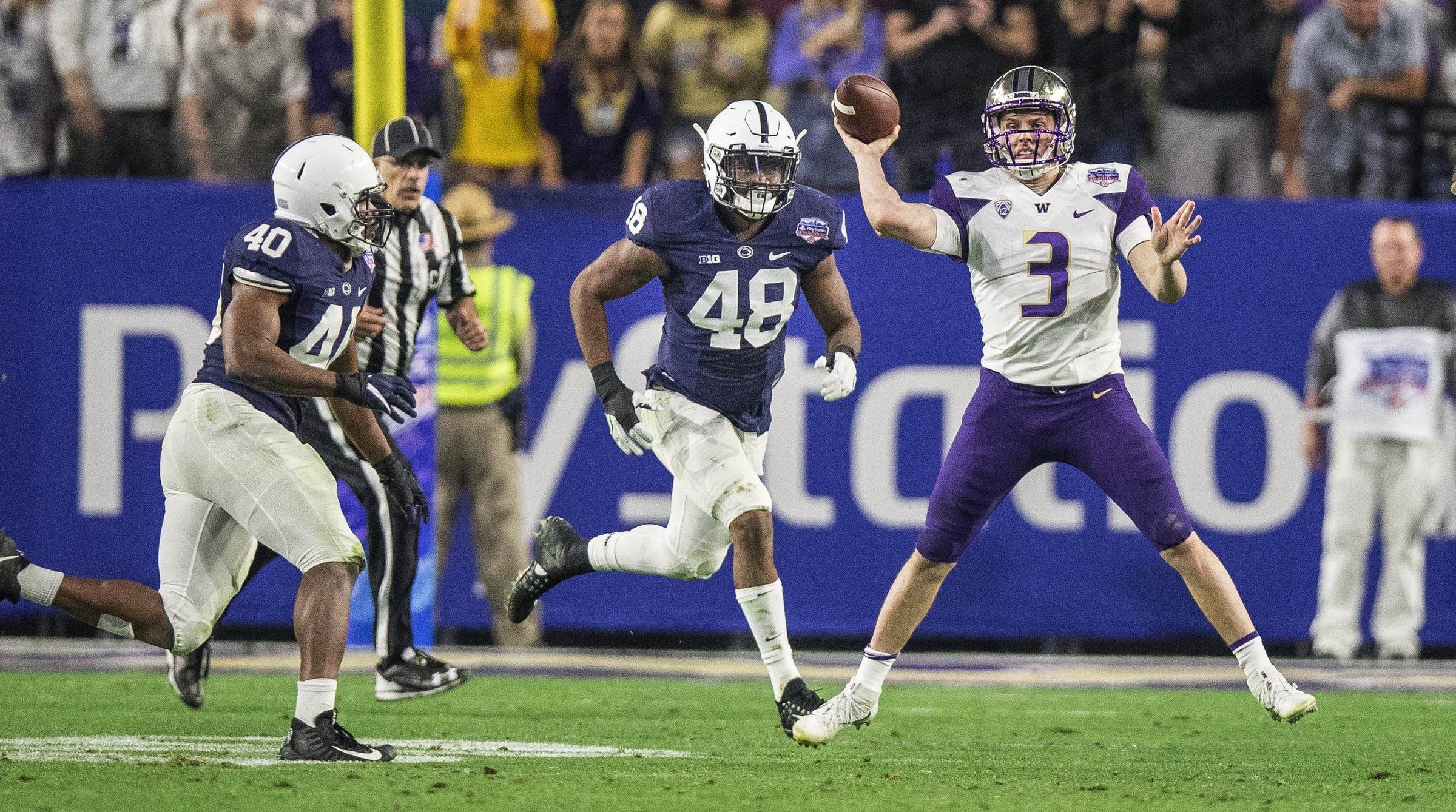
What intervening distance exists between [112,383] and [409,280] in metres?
2.11

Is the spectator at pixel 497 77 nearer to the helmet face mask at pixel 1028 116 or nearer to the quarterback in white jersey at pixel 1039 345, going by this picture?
the quarterback in white jersey at pixel 1039 345

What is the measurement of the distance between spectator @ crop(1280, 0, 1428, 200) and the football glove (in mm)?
3861

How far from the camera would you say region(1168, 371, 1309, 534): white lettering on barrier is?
738 cm

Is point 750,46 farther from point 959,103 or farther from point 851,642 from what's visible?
point 851,642

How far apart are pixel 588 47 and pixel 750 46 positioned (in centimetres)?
72

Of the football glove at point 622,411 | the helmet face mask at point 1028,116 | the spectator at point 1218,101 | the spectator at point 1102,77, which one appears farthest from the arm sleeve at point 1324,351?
the football glove at point 622,411

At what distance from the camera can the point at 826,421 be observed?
24.6 ft

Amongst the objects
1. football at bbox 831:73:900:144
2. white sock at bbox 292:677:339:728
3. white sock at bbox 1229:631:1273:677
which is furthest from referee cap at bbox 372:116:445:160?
white sock at bbox 1229:631:1273:677

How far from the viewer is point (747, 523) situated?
16.0 feet

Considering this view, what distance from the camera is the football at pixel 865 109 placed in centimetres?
488

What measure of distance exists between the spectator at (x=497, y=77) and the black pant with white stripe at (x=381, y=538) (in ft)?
6.81

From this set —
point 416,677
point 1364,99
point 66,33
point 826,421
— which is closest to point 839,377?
point 416,677

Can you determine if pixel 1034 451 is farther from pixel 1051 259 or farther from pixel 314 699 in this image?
pixel 314 699

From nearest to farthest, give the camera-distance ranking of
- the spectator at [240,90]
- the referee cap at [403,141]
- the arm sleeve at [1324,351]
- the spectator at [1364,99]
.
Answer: the referee cap at [403,141], the arm sleeve at [1324,351], the spectator at [1364,99], the spectator at [240,90]
